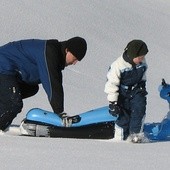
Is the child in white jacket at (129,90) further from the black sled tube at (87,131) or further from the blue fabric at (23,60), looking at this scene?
the blue fabric at (23,60)

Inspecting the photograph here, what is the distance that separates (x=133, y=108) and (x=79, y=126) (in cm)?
55

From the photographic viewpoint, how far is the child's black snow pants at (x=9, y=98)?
6.04m

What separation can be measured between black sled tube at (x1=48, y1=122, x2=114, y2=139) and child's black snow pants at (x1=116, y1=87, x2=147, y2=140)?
0.18 m

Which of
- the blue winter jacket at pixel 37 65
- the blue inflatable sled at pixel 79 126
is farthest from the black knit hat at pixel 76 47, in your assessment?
the blue inflatable sled at pixel 79 126

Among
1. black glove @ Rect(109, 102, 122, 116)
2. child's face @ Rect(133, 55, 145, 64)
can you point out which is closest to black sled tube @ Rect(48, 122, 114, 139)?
black glove @ Rect(109, 102, 122, 116)

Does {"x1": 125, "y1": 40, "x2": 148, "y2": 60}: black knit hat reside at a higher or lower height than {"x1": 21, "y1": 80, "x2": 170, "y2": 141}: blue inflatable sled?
higher

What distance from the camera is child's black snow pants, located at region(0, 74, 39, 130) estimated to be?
19.8 feet

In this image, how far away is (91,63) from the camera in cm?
1106

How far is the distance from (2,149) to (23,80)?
5.15ft

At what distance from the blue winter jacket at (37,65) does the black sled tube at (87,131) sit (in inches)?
17.7

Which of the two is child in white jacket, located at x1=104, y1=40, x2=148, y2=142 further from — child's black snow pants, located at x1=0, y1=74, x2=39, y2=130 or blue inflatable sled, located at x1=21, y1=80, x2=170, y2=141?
child's black snow pants, located at x1=0, y1=74, x2=39, y2=130

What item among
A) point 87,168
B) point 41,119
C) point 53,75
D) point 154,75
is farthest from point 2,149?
point 154,75


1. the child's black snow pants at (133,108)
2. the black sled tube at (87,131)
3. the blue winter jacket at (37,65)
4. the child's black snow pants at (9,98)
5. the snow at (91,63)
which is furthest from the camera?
the black sled tube at (87,131)

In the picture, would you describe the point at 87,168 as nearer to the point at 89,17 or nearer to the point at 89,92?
the point at 89,92
